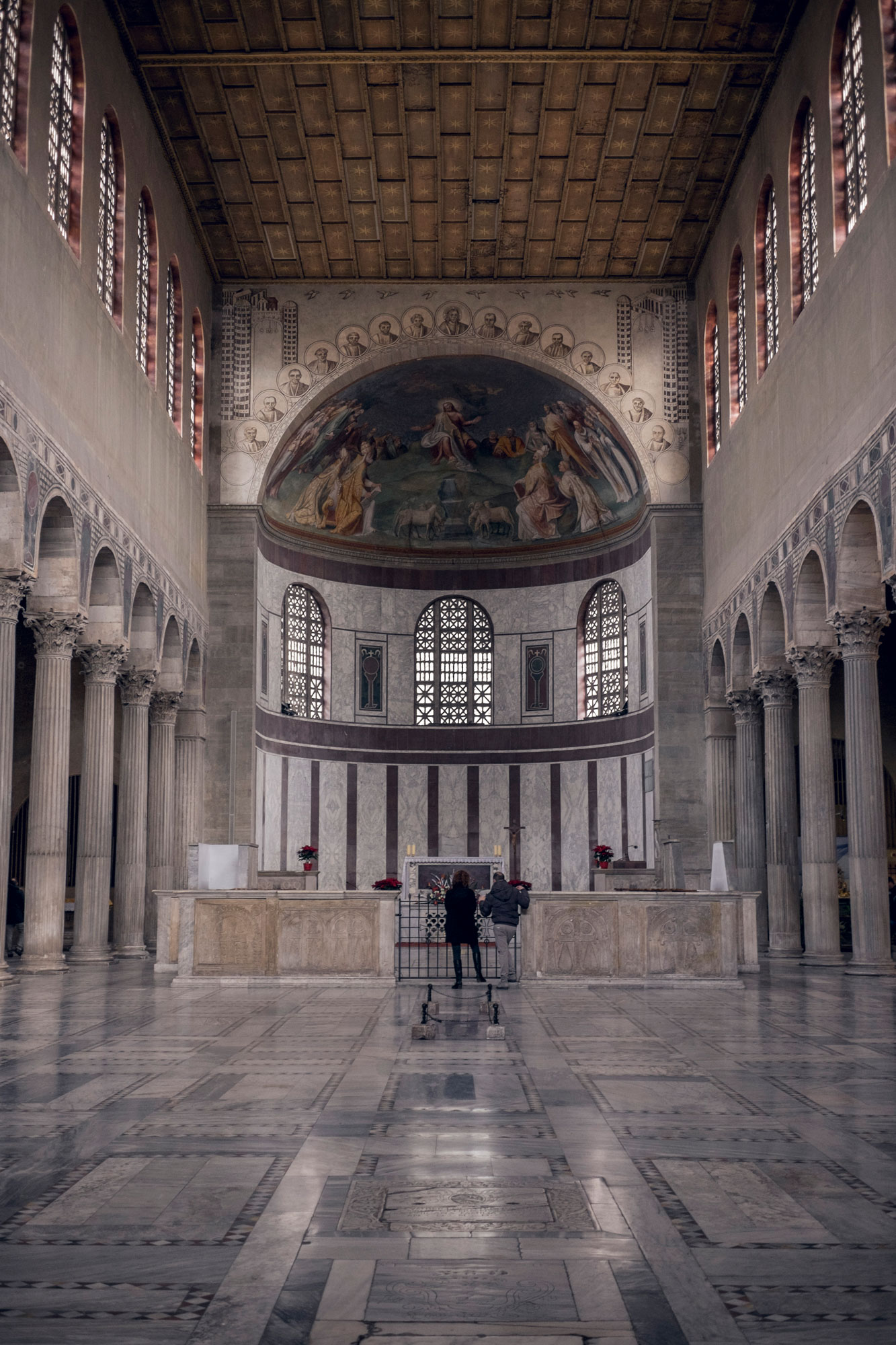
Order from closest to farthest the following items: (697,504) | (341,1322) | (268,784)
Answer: (341,1322)
(697,504)
(268,784)

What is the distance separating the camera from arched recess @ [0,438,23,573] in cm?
1872

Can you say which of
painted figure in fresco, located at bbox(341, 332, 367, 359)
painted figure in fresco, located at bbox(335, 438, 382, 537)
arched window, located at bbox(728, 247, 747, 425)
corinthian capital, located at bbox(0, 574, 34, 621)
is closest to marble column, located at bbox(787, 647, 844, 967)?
arched window, located at bbox(728, 247, 747, 425)

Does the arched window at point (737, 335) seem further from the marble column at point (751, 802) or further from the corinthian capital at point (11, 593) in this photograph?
the corinthian capital at point (11, 593)

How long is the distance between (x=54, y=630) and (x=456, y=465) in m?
18.9

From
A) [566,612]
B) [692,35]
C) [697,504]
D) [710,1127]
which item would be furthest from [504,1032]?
[566,612]

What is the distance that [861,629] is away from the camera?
2198cm

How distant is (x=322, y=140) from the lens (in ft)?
93.0

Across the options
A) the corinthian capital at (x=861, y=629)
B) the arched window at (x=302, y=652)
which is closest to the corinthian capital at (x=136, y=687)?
the arched window at (x=302, y=652)

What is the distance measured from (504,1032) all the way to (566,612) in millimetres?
27750

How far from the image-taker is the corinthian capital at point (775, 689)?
2766 centimetres

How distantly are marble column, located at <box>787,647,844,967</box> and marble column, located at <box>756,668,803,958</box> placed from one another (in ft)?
6.82

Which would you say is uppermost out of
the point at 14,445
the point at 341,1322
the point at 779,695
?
the point at 14,445

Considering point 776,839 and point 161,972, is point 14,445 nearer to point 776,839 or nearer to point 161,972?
point 161,972

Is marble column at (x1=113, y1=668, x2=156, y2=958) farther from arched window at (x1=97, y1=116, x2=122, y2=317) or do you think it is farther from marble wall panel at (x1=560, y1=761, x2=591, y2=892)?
marble wall panel at (x1=560, y1=761, x2=591, y2=892)
